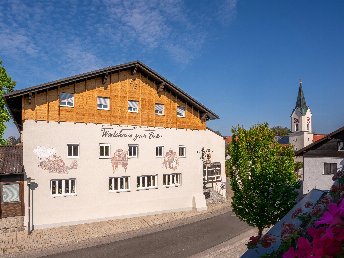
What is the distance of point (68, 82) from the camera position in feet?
76.2

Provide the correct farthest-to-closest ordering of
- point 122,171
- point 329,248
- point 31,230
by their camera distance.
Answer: point 122,171, point 31,230, point 329,248

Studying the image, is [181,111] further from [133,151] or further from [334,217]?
[334,217]

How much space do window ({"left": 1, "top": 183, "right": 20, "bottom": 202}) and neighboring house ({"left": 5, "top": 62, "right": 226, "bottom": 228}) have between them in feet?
2.62

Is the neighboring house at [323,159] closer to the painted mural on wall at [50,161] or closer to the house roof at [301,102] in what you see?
the painted mural on wall at [50,161]

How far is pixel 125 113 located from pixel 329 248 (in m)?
24.9

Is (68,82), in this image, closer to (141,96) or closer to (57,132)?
(57,132)

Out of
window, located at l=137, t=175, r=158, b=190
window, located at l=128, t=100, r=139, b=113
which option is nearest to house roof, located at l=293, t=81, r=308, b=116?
window, located at l=137, t=175, r=158, b=190

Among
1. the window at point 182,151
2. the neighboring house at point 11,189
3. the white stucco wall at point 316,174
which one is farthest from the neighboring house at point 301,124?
the neighboring house at point 11,189

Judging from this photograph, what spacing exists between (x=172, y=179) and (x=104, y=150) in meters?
7.39

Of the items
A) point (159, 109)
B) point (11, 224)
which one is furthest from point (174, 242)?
point (159, 109)

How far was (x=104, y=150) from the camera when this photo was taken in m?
24.9

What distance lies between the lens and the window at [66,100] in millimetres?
23361

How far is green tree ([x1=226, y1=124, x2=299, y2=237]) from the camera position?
16.7 m

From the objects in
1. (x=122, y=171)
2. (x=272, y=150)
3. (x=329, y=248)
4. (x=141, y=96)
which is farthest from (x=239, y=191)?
(x=329, y=248)
